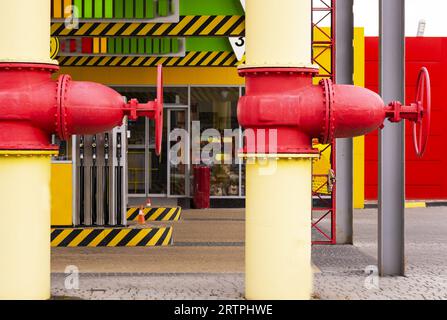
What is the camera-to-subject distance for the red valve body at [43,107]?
7.64 meters

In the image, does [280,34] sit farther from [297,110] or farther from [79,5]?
[79,5]

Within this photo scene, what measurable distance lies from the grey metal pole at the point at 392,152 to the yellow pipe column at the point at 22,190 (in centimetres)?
495

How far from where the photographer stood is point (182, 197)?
2361 centimetres

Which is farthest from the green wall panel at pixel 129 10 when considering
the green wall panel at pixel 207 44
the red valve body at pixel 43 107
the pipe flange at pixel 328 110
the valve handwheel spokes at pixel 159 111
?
the pipe flange at pixel 328 110

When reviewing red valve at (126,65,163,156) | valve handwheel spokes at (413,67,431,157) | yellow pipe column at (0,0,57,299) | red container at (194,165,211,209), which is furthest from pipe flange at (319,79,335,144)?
red container at (194,165,211,209)

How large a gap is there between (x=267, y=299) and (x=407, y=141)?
1821 cm

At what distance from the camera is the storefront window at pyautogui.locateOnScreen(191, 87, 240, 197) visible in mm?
23453

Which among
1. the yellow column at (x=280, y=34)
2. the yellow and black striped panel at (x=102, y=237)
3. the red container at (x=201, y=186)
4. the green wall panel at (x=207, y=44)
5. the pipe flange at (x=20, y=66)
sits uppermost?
the green wall panel at (x=207, y=44)

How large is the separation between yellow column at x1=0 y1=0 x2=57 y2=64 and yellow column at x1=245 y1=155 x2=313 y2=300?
2.24 meters

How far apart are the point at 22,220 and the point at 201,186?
1554 cm

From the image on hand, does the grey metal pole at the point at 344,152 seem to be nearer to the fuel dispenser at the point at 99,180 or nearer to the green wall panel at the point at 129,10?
the fuel dispenser at the point at 99,180

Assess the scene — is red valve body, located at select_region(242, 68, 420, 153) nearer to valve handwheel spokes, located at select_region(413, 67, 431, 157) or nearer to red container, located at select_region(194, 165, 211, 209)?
valve handwheel spokes, located at select_region(413, 67, 431, 157)

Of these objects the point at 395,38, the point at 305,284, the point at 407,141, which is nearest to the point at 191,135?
the point at 407,141

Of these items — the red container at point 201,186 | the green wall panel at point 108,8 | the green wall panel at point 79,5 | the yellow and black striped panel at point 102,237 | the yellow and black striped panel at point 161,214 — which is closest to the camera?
the green wall panel at point 79,5
